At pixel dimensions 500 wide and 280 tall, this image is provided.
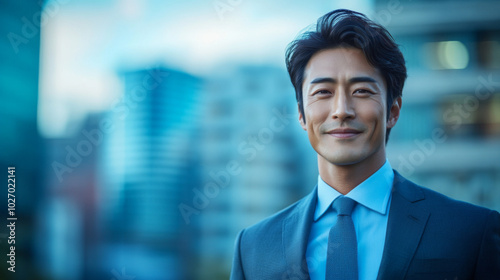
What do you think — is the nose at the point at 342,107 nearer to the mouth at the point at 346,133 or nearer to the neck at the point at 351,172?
Answer: the mouth at the point at 346,133

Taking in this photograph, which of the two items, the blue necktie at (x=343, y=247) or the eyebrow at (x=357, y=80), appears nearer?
the blue necktie at (x=343, y=247)

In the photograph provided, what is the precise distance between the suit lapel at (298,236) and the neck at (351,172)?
19 cm

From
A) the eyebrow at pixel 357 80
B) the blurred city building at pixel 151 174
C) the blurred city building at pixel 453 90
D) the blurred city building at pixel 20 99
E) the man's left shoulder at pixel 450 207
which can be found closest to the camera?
the man's left shoulder at pixel 450 207

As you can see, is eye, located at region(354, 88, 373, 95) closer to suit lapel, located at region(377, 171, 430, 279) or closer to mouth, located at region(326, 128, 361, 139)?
mouth, located at region(326, 128, 361, 139)

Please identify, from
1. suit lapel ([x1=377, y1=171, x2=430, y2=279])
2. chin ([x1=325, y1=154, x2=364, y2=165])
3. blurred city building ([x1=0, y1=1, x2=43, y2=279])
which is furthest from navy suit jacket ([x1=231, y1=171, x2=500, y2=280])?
blurred city building ([x1=0, y1=1, x2=43, y2=279])

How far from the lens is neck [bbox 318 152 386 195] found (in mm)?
2420

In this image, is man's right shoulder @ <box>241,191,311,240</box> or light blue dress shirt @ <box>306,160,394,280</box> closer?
light blue dress shirt @ <box>306,160,394,280</box>

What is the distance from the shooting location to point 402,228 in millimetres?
2244

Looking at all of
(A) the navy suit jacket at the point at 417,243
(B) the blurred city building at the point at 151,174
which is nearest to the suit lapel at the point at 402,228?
(A) the navy suit jacket at the point at 417,243

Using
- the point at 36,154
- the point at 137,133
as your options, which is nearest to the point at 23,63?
the point at 36,154

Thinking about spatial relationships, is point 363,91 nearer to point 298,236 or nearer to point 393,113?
point 393,113

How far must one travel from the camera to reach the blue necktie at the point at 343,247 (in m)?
2.22

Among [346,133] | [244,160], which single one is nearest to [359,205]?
[346,133]

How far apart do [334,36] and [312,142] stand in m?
0.53
